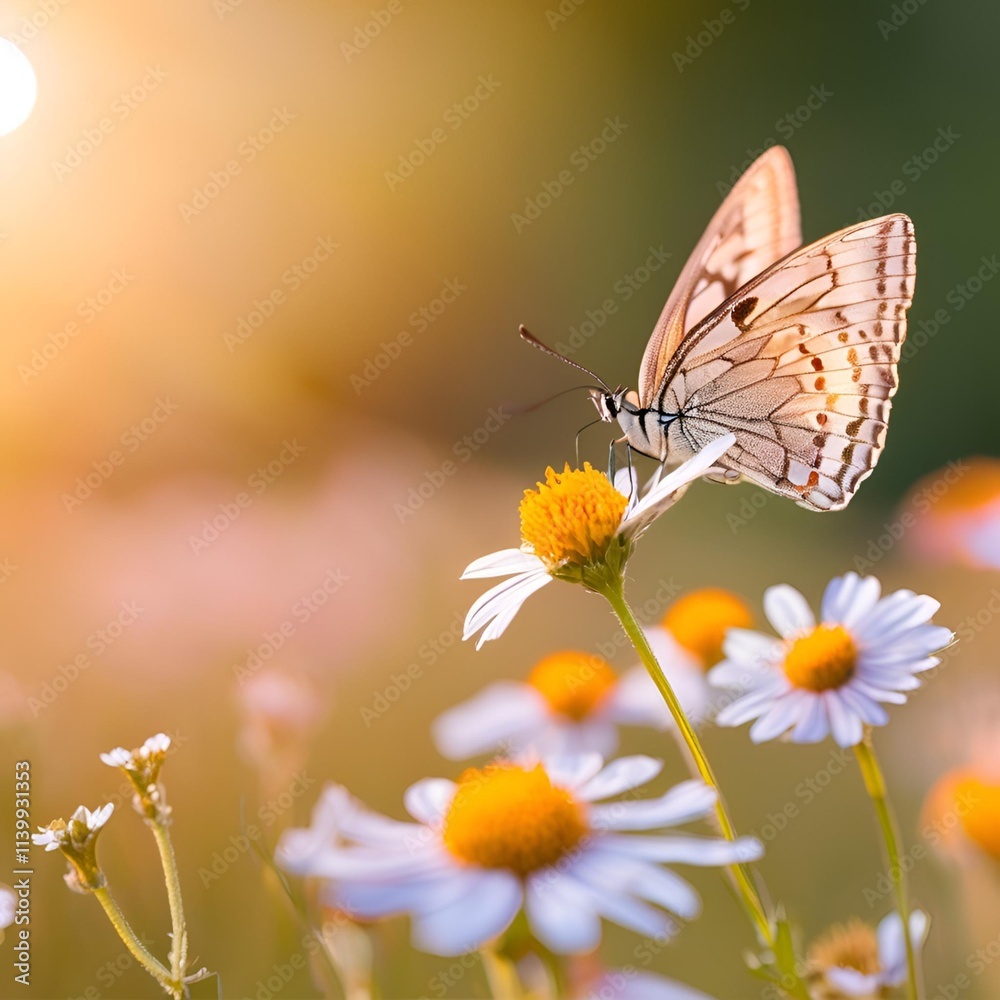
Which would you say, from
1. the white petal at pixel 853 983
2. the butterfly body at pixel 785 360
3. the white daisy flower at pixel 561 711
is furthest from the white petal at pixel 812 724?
the white daisy flower at pixel 561 711

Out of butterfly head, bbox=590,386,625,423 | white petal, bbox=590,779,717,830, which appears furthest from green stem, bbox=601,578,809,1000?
butterfly head, bbox=590,386,625,423

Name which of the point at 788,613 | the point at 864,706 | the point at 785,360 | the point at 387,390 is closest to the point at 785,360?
the point at 785,360

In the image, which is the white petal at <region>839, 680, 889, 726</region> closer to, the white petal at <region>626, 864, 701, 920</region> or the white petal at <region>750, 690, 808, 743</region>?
the white petal at <region>750, 690, 808, 743</region>

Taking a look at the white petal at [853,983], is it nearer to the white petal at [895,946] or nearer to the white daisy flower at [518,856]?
the white petal at [895,946]

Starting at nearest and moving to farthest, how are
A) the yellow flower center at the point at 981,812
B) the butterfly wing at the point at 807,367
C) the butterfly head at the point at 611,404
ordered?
the yellow flower center at the point at 981,812, the butterfly wing at the point at 807,367, the butterfly head at the point at 611,404

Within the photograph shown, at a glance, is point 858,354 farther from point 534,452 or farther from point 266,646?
point 534,452

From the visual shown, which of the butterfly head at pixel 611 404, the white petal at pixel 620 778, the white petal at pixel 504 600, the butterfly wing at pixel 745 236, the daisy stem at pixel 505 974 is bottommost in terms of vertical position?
the daisy stem at pixel 505 974

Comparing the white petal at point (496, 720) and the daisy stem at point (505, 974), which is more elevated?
the white petal at point (496, 720)
